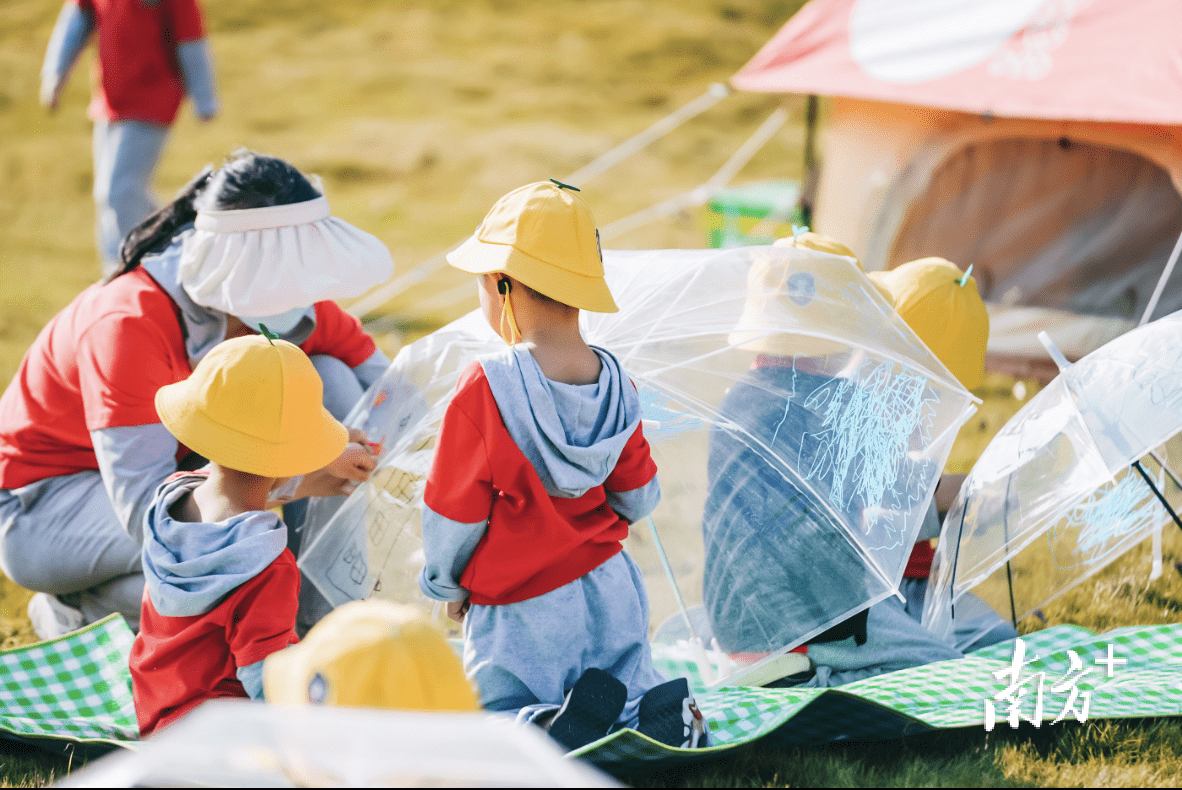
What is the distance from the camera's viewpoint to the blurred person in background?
4.69 meters

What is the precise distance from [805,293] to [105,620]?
165 centimetres

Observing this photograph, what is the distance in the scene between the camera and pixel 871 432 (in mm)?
2035

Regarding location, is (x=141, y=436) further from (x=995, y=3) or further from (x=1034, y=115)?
(x=995, y=3)

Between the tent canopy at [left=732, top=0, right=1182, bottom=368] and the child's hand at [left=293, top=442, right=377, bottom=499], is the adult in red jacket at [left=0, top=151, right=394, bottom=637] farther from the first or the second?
the tent canopy at [left=732, top=0, right=1182, bottom=368]

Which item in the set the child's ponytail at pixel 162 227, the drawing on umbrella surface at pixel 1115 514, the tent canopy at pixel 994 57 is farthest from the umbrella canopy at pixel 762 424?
the tent canopy at pixel 994 57

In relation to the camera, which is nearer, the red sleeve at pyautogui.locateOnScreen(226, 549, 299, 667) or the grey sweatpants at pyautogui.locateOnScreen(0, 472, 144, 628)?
the red sleeve at pyautogui.locateOnScreen(226, 549, 299, 667)

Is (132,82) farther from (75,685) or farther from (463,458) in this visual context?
(463,458)

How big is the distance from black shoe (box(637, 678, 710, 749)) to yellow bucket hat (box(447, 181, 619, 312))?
2.23 ft

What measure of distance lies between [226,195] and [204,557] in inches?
34.0

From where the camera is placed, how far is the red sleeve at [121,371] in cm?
214

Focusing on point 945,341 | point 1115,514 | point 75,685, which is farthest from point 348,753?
point 945,341

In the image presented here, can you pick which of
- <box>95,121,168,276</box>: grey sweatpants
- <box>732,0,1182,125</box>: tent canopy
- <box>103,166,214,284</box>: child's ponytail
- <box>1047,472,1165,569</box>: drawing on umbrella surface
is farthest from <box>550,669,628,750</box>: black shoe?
<box>95,121,168,276</box>: grey sweatpants

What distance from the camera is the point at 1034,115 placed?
3.77 m

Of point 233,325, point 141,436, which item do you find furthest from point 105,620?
point 233,325
